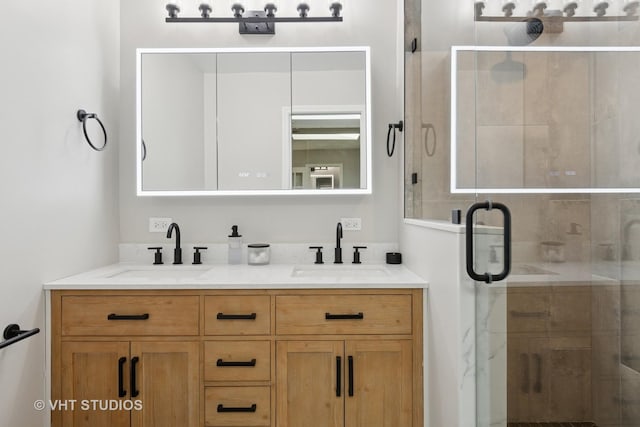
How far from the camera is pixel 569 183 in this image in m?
1.03

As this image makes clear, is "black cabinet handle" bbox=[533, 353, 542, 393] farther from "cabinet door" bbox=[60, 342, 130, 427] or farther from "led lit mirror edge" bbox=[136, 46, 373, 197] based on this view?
"cabinet door" bbox=[60, 342, 130, 427]

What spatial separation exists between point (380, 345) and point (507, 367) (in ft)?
1.86

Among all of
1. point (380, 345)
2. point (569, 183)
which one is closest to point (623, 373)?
point (569, 183)

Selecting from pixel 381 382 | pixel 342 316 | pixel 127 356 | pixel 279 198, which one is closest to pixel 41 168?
pixel 127 356

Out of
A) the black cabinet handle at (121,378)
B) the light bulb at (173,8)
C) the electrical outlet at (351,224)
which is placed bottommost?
the black cabinet handle at (121,378)

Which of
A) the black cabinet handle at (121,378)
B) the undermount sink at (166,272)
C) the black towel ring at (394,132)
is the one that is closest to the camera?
the black cabinet handle at (121,378)

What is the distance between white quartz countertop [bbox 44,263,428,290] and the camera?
159cm

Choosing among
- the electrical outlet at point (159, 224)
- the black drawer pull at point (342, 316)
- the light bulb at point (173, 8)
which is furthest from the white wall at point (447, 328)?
the light bulb at point (173, 8)

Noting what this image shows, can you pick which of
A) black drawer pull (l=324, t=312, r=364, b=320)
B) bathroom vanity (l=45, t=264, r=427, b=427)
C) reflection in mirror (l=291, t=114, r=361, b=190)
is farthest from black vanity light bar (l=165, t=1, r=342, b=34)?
black drawer pull (l=324, t=312, r=364, b=320)

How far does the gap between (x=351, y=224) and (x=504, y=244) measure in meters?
1.13

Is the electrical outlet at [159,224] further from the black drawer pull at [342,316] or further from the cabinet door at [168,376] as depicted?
the black drawer pull at [342,316]

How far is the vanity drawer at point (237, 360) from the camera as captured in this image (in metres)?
1.58

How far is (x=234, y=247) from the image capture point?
2.11 metres

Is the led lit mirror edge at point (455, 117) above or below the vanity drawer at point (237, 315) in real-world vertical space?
above
